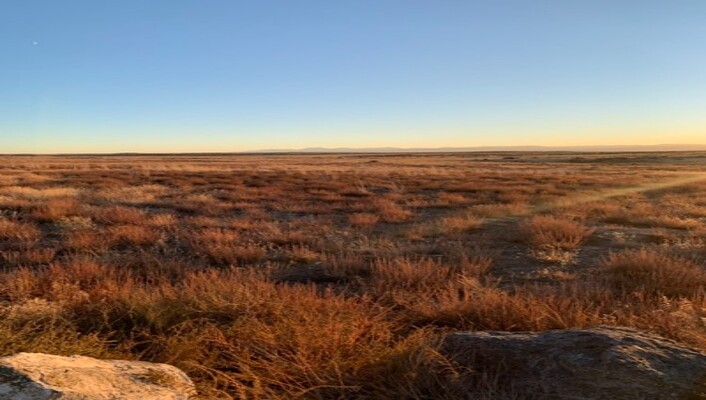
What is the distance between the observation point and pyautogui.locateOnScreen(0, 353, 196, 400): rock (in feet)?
7.75

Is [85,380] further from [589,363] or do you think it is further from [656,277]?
[656,277]

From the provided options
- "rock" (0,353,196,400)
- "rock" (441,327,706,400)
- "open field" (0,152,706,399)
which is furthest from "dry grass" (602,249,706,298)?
"rock" (0,353,196,400)

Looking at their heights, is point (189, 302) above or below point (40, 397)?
below

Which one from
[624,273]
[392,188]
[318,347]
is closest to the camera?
[318,347]

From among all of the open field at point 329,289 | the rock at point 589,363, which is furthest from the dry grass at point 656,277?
the rock at point 589,363

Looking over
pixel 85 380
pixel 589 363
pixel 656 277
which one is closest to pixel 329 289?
pixel 589 363

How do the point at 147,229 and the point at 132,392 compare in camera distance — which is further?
the point at 147,229

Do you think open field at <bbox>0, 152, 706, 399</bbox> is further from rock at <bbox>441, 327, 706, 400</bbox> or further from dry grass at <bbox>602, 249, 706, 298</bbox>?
rock at <bbox>441, 327, 706, 400</bbox>

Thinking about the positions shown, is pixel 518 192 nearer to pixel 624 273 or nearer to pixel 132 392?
pixel 624 273

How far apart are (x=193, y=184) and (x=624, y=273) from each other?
23.9 metres

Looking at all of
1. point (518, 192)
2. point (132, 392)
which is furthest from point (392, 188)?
point (132, 392)

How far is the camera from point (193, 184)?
27.5 metres

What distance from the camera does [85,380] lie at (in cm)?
255

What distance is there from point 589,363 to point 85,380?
108 inches
